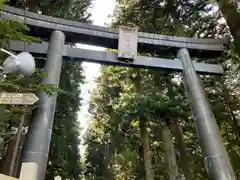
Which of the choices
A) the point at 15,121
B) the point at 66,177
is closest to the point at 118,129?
the point at 66,177

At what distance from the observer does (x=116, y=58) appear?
5.96 m

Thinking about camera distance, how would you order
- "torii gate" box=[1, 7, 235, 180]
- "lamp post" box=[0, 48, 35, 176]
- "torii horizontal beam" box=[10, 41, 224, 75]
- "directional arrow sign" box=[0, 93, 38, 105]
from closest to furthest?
"directional arrow sign" box=[0, 93, 38, 105] → "lamp post" box=[0, 48, 35, 176] → "torii gate" box=[1, 7, 235, 180] → "torii horizontal beam" box=[10, 41, 224, 75]

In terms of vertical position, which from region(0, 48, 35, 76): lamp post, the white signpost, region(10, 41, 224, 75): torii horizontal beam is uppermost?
the white signpost

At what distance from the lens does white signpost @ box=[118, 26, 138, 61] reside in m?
5.96

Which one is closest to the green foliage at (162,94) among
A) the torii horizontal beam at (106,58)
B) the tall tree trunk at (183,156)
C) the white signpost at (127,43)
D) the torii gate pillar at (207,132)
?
the tall tree trunk at (183,156)

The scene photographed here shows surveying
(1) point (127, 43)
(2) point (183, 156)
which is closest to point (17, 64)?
(1) point (127, 43)

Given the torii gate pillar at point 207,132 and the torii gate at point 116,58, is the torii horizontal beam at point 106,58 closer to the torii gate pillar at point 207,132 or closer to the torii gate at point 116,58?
the torii gate at point 116,58

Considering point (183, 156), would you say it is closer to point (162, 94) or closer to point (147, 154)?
point (147, 154)

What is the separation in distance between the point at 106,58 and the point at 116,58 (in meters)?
0.25

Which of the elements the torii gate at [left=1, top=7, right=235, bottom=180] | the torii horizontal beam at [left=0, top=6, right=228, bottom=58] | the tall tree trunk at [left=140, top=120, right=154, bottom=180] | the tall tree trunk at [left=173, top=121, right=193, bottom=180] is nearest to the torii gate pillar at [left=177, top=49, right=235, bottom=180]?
the torii gate at [left=1, top=7, right=235, bottom=180]

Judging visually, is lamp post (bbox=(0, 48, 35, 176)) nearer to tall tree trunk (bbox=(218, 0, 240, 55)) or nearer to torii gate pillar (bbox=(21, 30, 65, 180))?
torii gate pillar (bbox=(21, 30, 65, 180))

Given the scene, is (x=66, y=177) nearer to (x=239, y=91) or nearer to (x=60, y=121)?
(x=60, y=121)

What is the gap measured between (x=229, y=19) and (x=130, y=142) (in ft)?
22.2

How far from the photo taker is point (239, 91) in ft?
31.0
